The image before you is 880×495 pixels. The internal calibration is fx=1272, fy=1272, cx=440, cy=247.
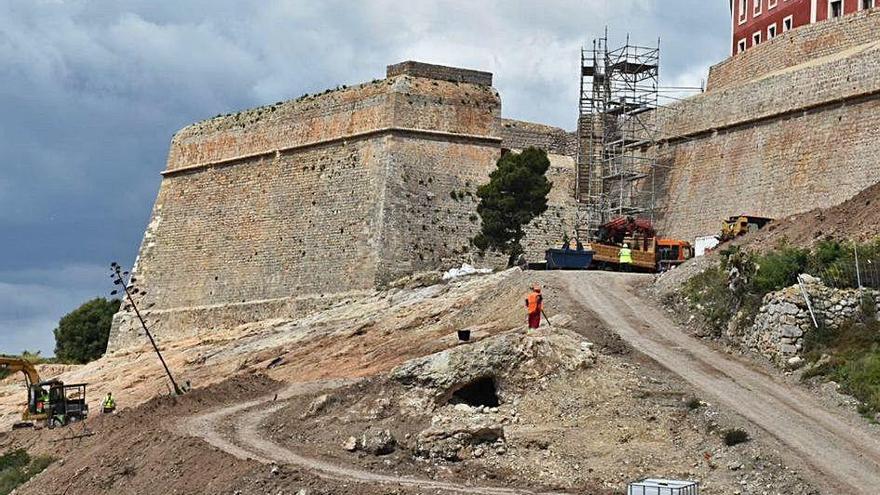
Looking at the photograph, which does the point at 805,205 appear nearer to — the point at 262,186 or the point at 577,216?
the point at 577,216

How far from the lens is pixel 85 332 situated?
54.7 m

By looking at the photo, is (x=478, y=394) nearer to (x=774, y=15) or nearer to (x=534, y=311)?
(x=534, y=311)

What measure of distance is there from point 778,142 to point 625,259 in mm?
5765

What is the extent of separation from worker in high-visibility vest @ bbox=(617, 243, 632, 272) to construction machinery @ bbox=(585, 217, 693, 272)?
Result: 0.09 m

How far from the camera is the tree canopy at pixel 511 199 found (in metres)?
37.7

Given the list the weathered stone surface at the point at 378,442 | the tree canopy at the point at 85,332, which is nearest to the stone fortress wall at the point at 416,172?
the tree canopy at the point at 85,332

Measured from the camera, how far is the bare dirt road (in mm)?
17016

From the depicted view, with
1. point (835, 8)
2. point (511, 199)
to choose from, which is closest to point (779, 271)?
point (511, 199)

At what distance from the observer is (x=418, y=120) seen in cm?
3984

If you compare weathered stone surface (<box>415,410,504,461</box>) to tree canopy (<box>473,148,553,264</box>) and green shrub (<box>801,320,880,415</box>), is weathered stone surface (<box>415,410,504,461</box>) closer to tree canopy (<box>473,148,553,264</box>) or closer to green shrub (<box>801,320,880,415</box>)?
green shrub (<box>801,320,880,415</box>)

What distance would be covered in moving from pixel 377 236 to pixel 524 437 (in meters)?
19.6

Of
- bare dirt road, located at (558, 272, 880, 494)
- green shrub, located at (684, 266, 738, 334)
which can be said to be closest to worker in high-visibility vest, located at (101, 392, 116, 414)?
bare dirt road, located at (558, 272, 880, 494)

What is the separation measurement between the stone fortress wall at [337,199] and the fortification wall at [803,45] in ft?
20.7

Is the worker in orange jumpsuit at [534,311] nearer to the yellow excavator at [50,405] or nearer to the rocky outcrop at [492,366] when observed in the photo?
the rocky outcrop at [492,366]
